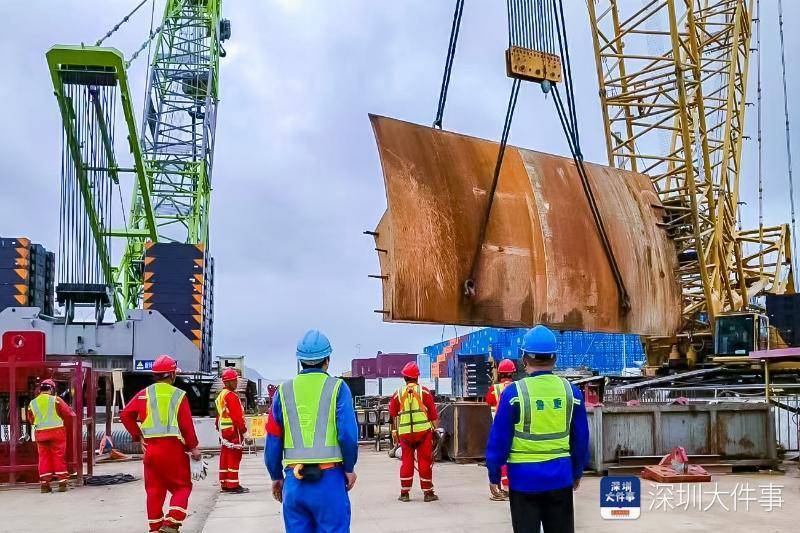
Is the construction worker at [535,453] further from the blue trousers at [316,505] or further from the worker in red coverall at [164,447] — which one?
the worker in red coverall at [164,447]

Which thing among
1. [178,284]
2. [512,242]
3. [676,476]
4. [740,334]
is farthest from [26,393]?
[740,334]

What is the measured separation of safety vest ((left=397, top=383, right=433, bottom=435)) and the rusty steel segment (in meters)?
1.00

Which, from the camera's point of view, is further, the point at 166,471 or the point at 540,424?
the point at 166,471

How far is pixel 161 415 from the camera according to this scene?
6875 mm

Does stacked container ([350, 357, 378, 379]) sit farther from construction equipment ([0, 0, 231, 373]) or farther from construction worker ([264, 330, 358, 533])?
construction worker ([264, 330, 358, 533])

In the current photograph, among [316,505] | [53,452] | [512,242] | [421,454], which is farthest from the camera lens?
[512,242]

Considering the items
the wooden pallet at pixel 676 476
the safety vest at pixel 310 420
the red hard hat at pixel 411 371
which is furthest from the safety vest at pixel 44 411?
the wooden pallet at pixel 676 476

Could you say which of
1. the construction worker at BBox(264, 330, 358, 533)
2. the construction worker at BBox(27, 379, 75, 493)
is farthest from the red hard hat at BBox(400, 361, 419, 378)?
the construction worker at BBox(264, 330, 358, 533)

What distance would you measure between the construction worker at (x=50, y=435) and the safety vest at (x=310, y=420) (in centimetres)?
686

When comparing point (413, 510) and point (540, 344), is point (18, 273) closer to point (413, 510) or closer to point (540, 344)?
point (413, 510)

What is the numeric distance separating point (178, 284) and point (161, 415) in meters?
16.6

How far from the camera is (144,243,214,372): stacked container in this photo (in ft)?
75.1

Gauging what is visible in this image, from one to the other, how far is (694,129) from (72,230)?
54.5 feet

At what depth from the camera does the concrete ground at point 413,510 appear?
287 inches
